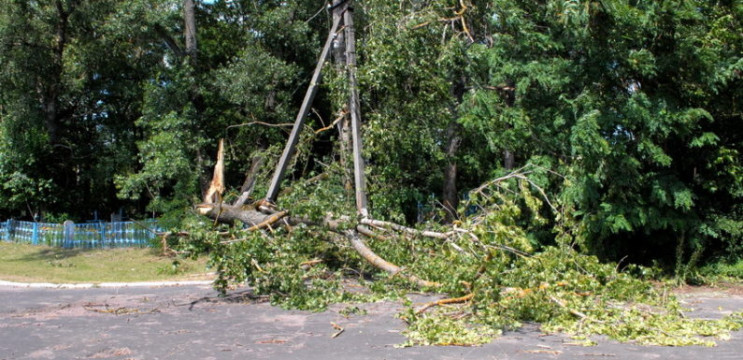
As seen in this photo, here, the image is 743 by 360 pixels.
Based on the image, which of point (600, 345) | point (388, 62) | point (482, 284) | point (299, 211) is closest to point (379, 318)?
point (482, 284)

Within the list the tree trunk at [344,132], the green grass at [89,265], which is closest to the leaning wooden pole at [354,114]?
the tree trunk at [344,132]

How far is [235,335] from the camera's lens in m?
6.42

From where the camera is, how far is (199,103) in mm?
18000

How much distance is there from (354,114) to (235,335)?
18.3 feet

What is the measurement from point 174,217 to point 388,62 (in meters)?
7.29

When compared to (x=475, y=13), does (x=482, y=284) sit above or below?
below

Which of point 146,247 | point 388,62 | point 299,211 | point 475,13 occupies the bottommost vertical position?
point 146,247

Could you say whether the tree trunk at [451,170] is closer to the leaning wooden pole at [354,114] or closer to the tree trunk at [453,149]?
the tree trunk at [453,149]

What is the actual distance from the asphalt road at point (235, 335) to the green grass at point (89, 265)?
1572mm

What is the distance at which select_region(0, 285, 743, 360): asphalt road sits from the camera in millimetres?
5551

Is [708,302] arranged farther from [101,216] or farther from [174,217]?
[101,216]

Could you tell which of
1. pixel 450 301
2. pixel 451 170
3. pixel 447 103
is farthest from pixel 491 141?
pixel 450 301

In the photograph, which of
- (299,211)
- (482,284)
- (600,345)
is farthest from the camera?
(299,211)

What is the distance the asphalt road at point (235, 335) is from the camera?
18.2ft
